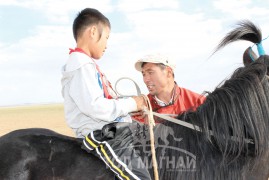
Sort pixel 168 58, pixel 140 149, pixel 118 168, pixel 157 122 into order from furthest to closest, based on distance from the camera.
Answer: pixel 168 58 < pixel 157 122 < pixel 140 149 < pixel 118 168

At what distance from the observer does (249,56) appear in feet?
10.7

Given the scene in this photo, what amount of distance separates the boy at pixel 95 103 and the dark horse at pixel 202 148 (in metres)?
0.12

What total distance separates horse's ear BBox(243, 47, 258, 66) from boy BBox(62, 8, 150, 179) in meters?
1.07

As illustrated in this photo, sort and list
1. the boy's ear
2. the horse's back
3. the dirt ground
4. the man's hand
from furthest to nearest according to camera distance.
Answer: the dirt ground
the boy's ear
the man's hand
the horse's back

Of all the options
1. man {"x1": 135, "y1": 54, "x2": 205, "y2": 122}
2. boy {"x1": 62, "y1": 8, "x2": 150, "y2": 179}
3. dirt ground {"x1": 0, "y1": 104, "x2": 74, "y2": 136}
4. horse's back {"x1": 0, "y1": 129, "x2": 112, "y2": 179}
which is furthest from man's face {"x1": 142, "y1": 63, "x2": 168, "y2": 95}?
dirt ground {"x1": 0, "y1": 104, "x2": 74, "y2": 136}

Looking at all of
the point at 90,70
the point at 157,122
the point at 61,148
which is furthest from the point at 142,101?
the point at 61,148

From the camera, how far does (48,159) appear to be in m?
2.78

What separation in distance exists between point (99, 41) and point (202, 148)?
51.7 inches

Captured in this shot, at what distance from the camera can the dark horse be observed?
9.04ft

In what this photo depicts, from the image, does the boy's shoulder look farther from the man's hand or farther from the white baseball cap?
the white baseball cap

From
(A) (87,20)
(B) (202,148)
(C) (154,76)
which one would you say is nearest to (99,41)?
(A) (87,20)

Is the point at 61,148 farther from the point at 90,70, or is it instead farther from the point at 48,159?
the point at 90,70

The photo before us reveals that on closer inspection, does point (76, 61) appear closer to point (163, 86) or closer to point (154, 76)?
point (154, 76)

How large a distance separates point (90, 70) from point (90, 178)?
0.87 m
